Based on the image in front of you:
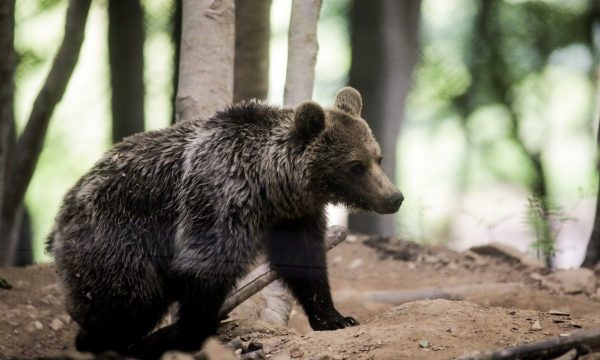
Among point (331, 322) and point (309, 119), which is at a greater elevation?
point (309, 119)

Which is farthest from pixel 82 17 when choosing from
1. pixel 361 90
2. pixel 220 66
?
pixel 361 90

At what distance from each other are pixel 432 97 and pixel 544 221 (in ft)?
5.09

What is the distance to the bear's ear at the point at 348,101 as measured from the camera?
16.5 ft

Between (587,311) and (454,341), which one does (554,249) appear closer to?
(587,311)

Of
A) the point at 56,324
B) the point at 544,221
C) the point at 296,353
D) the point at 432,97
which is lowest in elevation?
the point at 56,324

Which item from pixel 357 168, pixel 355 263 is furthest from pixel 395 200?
pixel 355 263

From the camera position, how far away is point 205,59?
223 inches

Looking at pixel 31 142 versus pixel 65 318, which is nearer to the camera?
pixel 65 318

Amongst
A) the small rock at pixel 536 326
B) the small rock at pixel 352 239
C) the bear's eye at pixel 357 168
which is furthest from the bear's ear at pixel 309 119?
the small rock at pixel 352 239

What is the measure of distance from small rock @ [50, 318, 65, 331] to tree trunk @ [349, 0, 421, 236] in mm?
2831

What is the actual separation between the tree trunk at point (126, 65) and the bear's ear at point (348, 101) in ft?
8.53

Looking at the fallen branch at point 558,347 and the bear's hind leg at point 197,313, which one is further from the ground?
the fallen branch at point 558,347

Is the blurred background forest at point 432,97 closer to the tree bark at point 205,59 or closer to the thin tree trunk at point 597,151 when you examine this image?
the thin tree trunk at point 597,151

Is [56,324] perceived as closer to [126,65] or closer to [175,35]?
[126,65]
